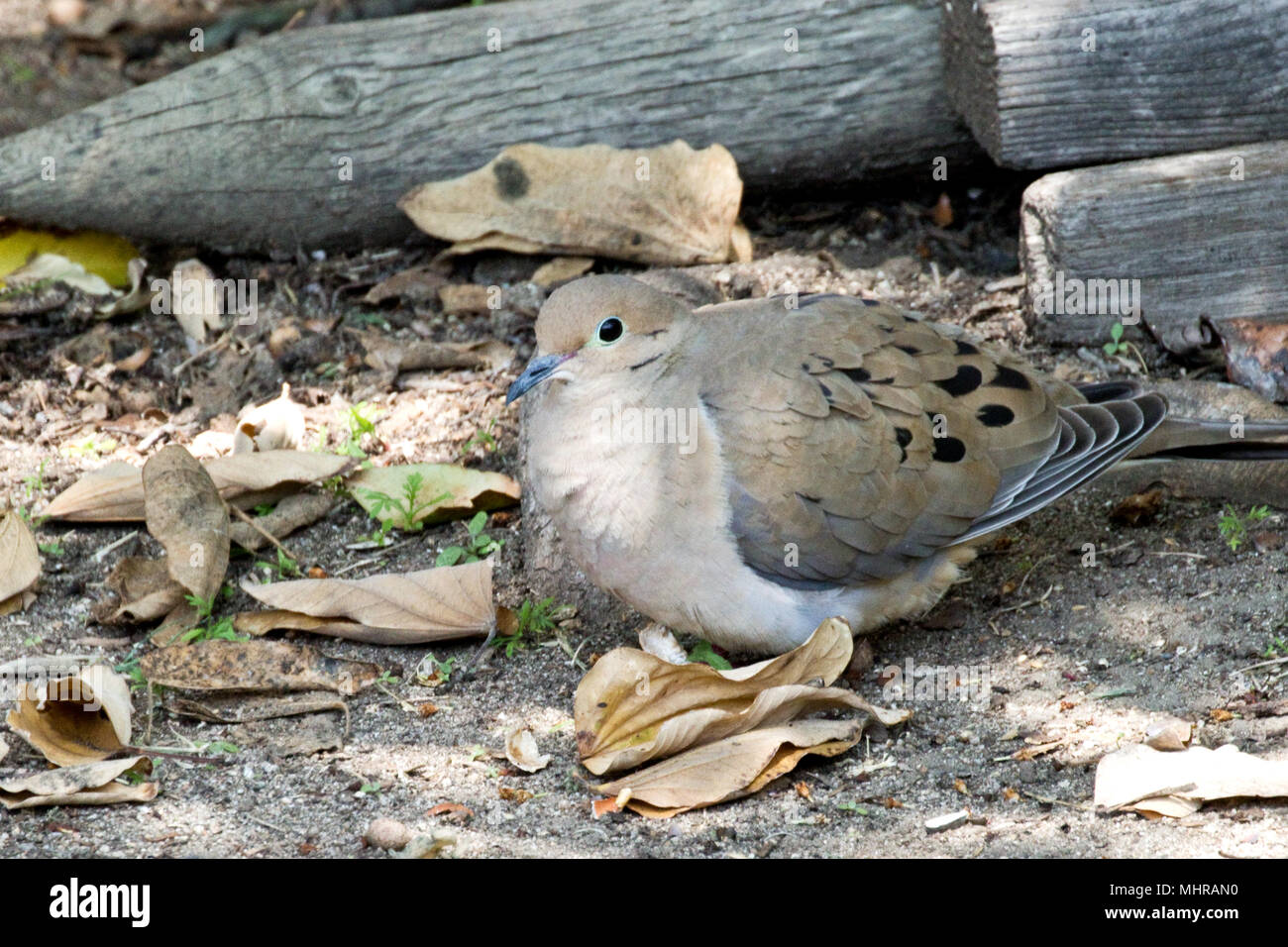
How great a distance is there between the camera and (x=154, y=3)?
28.2 feet

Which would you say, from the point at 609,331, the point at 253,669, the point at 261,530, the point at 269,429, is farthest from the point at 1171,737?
the point at 269,429

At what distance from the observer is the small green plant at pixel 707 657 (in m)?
4.35

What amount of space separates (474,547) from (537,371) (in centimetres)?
103

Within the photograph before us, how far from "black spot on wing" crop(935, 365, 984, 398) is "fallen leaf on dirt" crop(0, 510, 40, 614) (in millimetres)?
2914

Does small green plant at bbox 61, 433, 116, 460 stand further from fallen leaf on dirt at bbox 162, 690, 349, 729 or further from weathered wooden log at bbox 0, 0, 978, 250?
fallen leaf on dirt at bbox 162, 690, 349, 729

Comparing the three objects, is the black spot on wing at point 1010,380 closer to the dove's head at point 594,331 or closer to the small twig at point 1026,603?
the small twig at point 1026,603

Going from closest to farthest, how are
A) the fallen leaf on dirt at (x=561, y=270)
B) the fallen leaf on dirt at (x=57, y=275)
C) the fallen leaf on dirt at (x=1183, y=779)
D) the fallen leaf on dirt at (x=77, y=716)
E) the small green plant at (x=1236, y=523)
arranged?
the fallen leaf on dirt at (x=1183, y=779) → the fallen leaf on dirt at (x=77, y=716) → the small green plant at (x=1236, y=523) → the fallen leaf on dirt at (x=561, y=270) → the fallen leaf on dirt at (x=57, y=275)

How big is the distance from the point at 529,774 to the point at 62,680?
1221 millimetres

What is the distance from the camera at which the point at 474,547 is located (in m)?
4.96

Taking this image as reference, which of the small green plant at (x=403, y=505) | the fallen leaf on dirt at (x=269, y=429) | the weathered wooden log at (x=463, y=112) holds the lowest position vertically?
the small green plant at (x=403, y=505)

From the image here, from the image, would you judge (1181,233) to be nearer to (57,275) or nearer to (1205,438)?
(1205,438)

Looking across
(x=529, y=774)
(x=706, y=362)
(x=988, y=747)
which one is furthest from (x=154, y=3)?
(x=988, y=747)

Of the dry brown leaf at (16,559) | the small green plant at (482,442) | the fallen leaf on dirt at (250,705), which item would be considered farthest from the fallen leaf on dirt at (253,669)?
the small green plant at (482,442)

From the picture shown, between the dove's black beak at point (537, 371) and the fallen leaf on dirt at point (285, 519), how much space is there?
1.32 m
